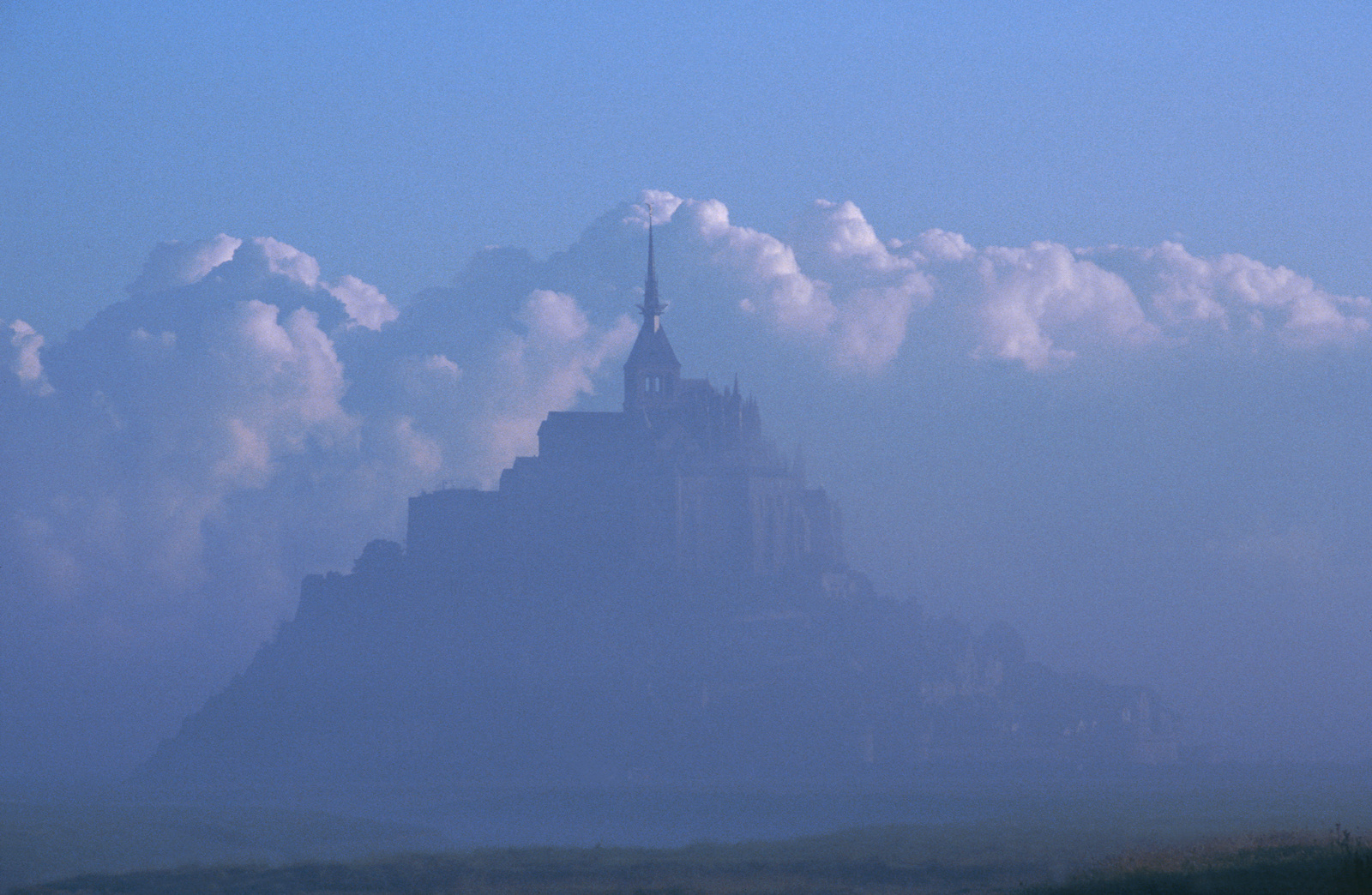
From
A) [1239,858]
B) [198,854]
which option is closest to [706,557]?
[198,854]

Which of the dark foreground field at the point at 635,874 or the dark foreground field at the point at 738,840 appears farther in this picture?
the dark foreground field at the point at 635,874

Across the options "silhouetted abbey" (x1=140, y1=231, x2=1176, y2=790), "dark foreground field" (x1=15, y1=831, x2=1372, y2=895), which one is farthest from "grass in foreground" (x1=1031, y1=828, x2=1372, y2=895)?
"silhouetted abbey" (x1=140, y1=231, x2=1176, y2=790)

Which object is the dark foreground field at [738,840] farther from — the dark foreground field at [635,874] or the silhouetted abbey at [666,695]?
the silhouetted abbey at [666,695]

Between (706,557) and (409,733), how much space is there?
35203mm

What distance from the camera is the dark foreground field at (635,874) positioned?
7088 centimetres

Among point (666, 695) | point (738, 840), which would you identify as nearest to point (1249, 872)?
point (738, 840)

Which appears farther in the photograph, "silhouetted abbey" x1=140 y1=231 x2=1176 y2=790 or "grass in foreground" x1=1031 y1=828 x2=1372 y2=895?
"silhouetted abbey" x1=140 y1=231 x2=1176 y2=790

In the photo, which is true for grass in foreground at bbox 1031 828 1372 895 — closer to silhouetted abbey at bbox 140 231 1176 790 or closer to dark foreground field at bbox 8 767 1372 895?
dark foreground field at bbox 8 767 1372 895

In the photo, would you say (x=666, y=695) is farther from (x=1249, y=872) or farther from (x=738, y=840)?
(x=1249, y=872)

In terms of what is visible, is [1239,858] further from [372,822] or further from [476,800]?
[476,800]

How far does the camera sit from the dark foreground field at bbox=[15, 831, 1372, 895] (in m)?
70.9

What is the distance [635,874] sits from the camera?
80.5 metres

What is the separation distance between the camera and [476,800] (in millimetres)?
165250

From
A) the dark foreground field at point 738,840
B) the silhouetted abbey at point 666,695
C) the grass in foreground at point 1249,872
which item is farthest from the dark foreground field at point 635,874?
the silhouetted abbey at point 666,695
